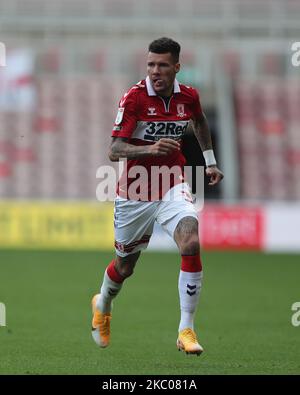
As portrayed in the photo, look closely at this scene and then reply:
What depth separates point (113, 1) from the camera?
2686cm

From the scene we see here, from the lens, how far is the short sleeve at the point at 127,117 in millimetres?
7738

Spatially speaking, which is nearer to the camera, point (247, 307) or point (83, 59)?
point (247, 307)

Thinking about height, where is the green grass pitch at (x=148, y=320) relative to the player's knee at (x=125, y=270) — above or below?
below

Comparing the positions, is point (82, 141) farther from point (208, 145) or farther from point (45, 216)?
point (208, 145)

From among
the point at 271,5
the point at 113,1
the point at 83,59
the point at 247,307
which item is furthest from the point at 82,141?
the point at 247,307

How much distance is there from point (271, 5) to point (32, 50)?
6.41 meters

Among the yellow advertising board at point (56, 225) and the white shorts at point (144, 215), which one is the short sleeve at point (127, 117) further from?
the yellow advertising board at point (56, 225)

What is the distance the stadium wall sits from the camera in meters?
22.0

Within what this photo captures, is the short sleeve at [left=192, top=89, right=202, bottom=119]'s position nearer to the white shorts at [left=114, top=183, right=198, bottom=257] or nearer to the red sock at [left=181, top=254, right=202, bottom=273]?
the white shorts at [left=114, top=183, right=198, bottom=257]

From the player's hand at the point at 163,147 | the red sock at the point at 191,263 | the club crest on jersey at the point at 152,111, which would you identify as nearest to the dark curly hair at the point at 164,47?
the club crest on jersey at the point at 152,111

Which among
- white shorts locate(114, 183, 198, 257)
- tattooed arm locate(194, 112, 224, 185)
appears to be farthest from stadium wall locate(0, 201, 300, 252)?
white shorts locate(114, 183, 198, 257)

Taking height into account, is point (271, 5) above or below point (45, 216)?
above

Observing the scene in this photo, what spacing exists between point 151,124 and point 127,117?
0.22 m

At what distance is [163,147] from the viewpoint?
7.45 m
